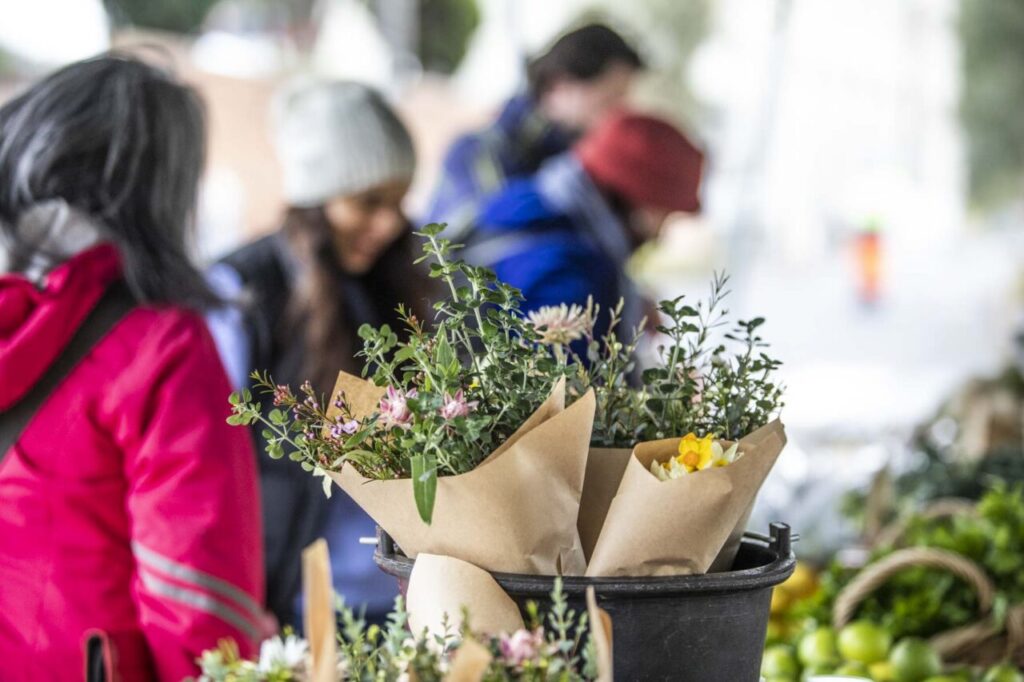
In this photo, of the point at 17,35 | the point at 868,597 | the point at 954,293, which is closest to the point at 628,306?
the point at 868,597

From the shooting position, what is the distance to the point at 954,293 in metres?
9.34

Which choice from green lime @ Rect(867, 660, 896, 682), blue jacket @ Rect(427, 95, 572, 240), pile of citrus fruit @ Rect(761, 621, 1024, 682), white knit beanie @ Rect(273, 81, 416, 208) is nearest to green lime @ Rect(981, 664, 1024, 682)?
pile of citrus fruit @ Rect(761, 621, 1024, 682)

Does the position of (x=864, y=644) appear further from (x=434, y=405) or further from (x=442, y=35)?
(x=442, y=35)

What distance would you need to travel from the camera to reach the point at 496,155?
12.0 feet

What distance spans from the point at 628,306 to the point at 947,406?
5.93 ft

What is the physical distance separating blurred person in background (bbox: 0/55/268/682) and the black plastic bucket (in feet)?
2.19

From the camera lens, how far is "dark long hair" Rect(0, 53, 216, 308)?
5.13 ft

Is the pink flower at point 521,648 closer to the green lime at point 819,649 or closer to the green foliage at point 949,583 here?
the green lime at point 819,649

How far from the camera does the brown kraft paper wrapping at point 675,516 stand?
85 centimetres

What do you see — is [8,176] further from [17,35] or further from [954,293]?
[954,293]

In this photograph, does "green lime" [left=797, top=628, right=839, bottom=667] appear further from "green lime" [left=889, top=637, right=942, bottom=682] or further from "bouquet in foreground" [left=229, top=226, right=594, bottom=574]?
"bouquet in foreground" [left=229, top=226, right=594, bottom=574]

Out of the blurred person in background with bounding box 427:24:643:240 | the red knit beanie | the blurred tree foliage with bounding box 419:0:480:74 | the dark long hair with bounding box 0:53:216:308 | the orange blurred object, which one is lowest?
the dark long hair with bounding box 0:53:216:308

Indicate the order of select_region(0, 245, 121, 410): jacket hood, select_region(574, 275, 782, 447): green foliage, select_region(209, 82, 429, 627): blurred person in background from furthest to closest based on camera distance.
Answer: select_region(209, 82, 429, 627): blurred person in background
select_region(0, 245, 121, 410): jacket hood
select_region(574, 275, 782, 447): green foliage

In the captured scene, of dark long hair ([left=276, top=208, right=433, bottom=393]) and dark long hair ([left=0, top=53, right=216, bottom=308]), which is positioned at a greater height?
dark long hair ([left=276, top=208, right=433, bottom=393])
